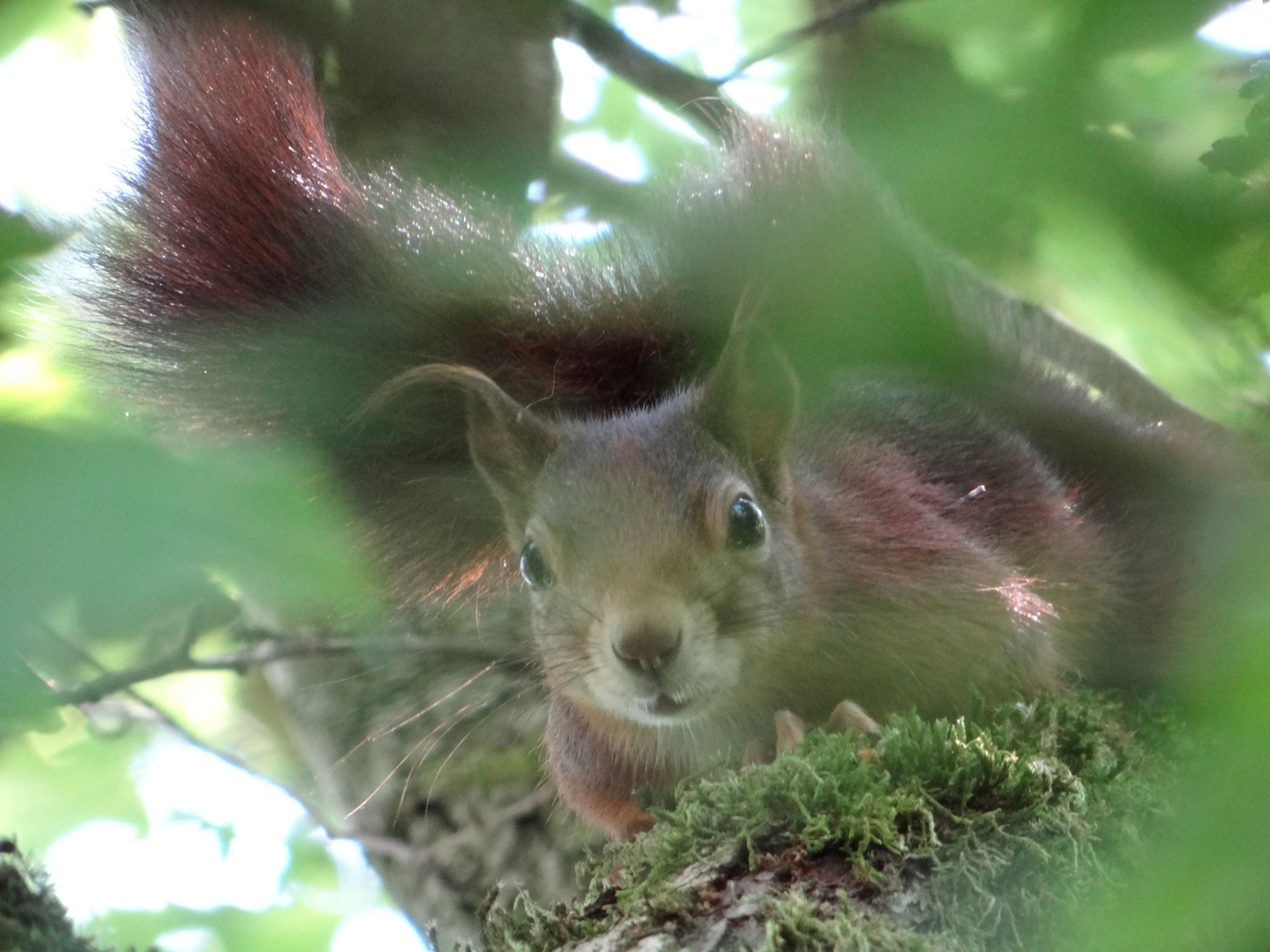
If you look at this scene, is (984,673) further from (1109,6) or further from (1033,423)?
(1109,6)

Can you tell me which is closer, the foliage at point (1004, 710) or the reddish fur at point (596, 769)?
the foliage at point (1004, 710)

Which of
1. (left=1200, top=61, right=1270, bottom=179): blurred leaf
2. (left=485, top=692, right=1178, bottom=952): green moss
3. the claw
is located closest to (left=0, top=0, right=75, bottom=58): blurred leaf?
(left=1200, top=61, right=1270, bottom=179): blurred leaf

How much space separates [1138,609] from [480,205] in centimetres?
155

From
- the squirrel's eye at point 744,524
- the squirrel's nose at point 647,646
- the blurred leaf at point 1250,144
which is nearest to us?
the blurred leaf at point 1250,144

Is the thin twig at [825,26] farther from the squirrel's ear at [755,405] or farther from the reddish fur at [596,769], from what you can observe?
the reddish fur at [596,769]

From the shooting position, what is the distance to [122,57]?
5.54ft

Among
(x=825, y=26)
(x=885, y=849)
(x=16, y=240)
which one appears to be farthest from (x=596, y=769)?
(x=16, y=240)

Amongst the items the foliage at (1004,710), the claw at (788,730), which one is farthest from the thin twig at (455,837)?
the foliage at (1004,710)

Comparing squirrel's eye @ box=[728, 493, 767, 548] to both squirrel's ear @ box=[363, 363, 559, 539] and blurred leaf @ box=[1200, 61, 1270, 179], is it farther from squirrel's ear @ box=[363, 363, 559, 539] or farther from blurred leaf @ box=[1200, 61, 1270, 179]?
blurred leaf @ box=[1200, 61, 1270, 179]

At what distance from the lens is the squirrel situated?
1768 mm

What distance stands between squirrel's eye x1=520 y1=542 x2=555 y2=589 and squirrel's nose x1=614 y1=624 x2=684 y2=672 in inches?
12.6

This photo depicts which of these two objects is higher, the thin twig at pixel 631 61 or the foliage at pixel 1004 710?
the thin twig at pixel 631 61

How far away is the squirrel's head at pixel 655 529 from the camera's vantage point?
1.79 meters

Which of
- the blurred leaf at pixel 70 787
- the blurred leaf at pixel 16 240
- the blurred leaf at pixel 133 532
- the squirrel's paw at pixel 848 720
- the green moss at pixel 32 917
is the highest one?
the blurred leaf at pixel 16 240
